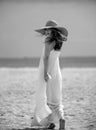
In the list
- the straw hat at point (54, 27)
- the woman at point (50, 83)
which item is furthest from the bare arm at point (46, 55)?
the straw hat at point (54, 27)

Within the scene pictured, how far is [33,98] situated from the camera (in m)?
10.7

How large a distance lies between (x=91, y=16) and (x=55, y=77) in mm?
18004

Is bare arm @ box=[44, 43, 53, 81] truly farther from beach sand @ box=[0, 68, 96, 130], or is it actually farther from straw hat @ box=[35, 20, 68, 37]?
beach sand @ box=[0, 68, 96, 130]

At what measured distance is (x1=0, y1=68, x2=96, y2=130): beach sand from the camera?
7.55 m

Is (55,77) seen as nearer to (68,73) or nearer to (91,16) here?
(68,73)

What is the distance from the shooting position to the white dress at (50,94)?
6.81 m

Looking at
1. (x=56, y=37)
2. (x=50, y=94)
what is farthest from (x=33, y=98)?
(x=56, y=37)

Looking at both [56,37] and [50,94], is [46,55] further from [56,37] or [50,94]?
[50,94]

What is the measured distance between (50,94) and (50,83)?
17 centimetres

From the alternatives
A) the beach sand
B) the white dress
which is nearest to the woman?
the white dress

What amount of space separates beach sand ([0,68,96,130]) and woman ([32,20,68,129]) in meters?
0.38

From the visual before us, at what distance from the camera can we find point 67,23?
2419 centimetres

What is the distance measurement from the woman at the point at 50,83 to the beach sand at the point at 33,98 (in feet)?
1.24

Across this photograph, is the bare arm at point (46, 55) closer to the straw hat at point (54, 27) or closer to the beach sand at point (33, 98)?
the straw hat at point (54, 27)
